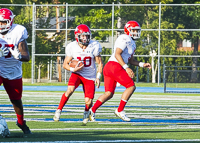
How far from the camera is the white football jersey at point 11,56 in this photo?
665 cm

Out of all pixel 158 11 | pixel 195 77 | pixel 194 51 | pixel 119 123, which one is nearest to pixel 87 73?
pixel 119 123

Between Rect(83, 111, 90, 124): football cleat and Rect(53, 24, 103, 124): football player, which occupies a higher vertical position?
Rect(53, 24, 103, 124): football player

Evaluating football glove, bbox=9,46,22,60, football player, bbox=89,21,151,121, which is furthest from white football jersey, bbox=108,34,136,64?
football glove, bbox=9,46,22,60

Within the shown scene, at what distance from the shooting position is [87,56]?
8.93m

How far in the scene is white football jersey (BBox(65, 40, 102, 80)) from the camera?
8.91 metres

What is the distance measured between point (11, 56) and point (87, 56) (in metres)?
2.41

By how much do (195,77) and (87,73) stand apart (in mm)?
16130

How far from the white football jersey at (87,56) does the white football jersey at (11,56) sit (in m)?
2.23

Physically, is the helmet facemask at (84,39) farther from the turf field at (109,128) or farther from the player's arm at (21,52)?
the player's arm at (21,52)

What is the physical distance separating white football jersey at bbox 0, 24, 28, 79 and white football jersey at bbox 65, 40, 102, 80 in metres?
2.23

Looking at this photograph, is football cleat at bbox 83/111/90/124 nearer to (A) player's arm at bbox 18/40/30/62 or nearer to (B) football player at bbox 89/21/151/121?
(B) football player at bbox 89/21/151/121

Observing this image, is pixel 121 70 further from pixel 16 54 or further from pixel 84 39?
pixel 16 54

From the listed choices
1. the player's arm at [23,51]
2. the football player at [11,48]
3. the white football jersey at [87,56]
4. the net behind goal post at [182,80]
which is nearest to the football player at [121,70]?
the white football jersey at [87,56]

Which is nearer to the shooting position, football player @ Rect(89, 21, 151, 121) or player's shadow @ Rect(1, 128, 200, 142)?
player's shadow @ Rect(1, 128, 200, 142)
